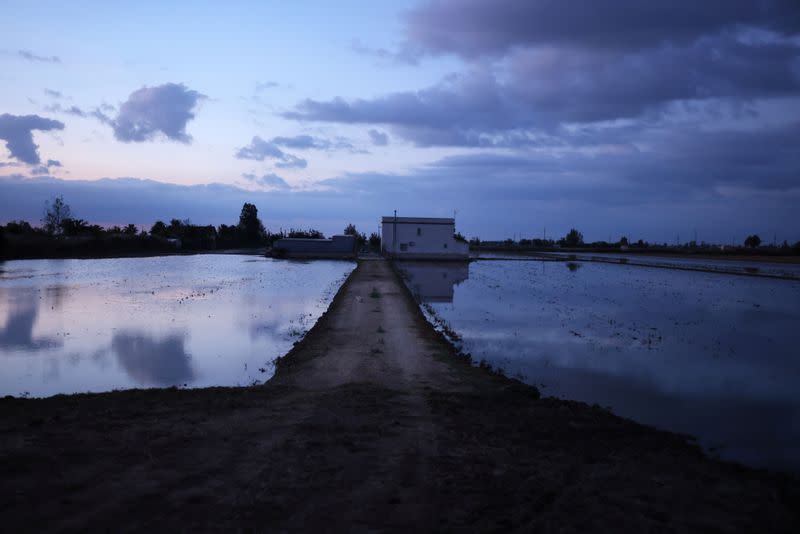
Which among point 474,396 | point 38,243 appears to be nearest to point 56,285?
point 474,396

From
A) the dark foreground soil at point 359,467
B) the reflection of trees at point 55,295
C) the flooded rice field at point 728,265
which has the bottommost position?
the dark foreground soil at point 359,467

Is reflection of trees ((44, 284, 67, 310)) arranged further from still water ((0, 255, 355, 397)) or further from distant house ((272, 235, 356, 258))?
distant house ((272, 235, 356, 258))

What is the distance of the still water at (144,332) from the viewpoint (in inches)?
437

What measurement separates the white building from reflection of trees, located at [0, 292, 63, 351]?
4214 cm

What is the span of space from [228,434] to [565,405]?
4.97m

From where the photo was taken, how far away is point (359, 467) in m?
6.07

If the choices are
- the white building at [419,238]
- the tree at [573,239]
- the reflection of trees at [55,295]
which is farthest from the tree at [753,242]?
the reflection of trees at [55,295]

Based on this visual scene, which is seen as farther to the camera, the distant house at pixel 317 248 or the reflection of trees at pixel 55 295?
the distant house at pixel 317 248

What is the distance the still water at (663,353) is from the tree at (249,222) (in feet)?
234

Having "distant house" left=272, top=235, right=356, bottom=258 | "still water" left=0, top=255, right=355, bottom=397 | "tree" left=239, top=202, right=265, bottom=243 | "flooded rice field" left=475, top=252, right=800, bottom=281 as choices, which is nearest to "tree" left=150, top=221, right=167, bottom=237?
"tree" left=239, top=202, right=265, bottom=243

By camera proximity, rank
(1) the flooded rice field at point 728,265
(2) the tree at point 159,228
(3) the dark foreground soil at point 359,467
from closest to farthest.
Result: (3) the dark foreground soil at point 359,467
(1) the flooded rice field at point 728,265
(2) the tree at point 159,228

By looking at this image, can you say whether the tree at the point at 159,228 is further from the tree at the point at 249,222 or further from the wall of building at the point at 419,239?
the wall of building at the point at 419,239

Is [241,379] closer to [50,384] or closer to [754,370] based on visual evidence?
[50,384]

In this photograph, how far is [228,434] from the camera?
709cm
